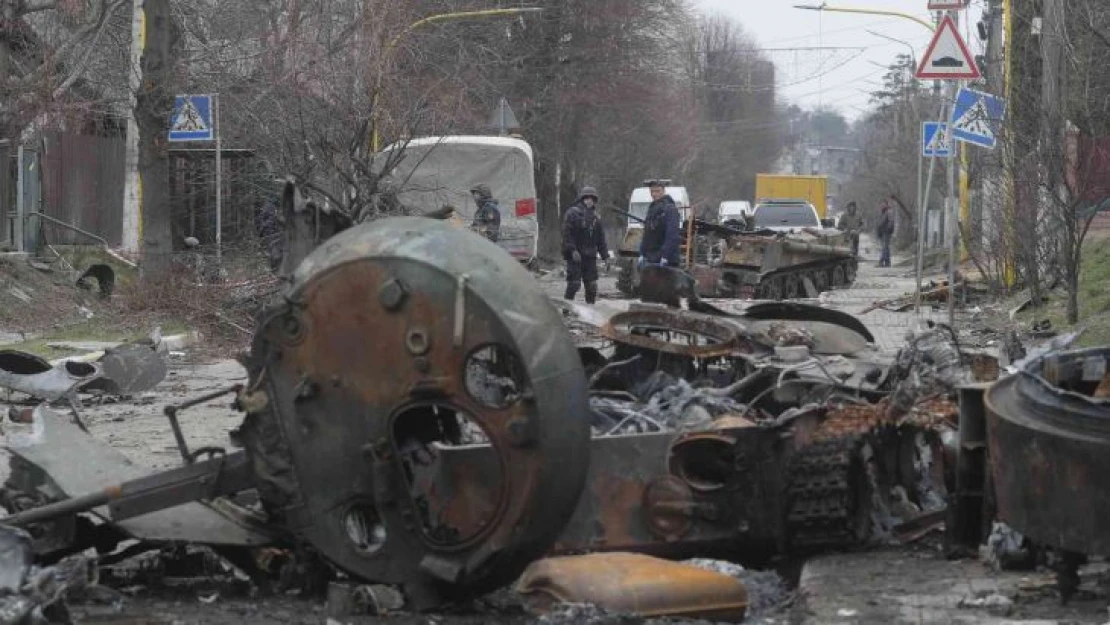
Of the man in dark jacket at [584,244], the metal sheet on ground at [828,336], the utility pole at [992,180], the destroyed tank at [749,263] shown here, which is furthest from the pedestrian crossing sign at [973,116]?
the metal sheet on ground at [828,336]

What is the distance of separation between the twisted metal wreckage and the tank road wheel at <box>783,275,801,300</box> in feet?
70.9

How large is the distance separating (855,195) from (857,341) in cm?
9672

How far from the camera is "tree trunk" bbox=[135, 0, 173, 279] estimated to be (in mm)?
22656

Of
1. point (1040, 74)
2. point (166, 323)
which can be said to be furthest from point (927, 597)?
point (1040, 74)

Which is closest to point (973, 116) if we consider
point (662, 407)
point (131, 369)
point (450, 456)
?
point (131, 369)

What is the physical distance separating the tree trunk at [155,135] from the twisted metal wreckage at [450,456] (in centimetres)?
1550

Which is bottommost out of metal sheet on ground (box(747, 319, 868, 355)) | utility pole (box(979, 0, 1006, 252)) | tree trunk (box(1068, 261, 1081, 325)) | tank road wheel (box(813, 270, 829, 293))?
tank road wheel (box(813, 270, 829, 293))

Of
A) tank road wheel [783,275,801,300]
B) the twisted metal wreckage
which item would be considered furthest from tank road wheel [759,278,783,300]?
the twisted metal wreckage

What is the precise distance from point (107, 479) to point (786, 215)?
1491 inches

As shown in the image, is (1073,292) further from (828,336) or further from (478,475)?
(478,475)

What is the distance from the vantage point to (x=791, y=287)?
30359mm

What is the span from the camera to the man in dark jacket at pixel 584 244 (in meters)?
23.7

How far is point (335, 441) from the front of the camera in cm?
643

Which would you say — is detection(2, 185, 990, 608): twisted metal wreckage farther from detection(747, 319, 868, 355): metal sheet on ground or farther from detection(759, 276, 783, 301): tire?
detection(759, 276, 783, 301): tire
